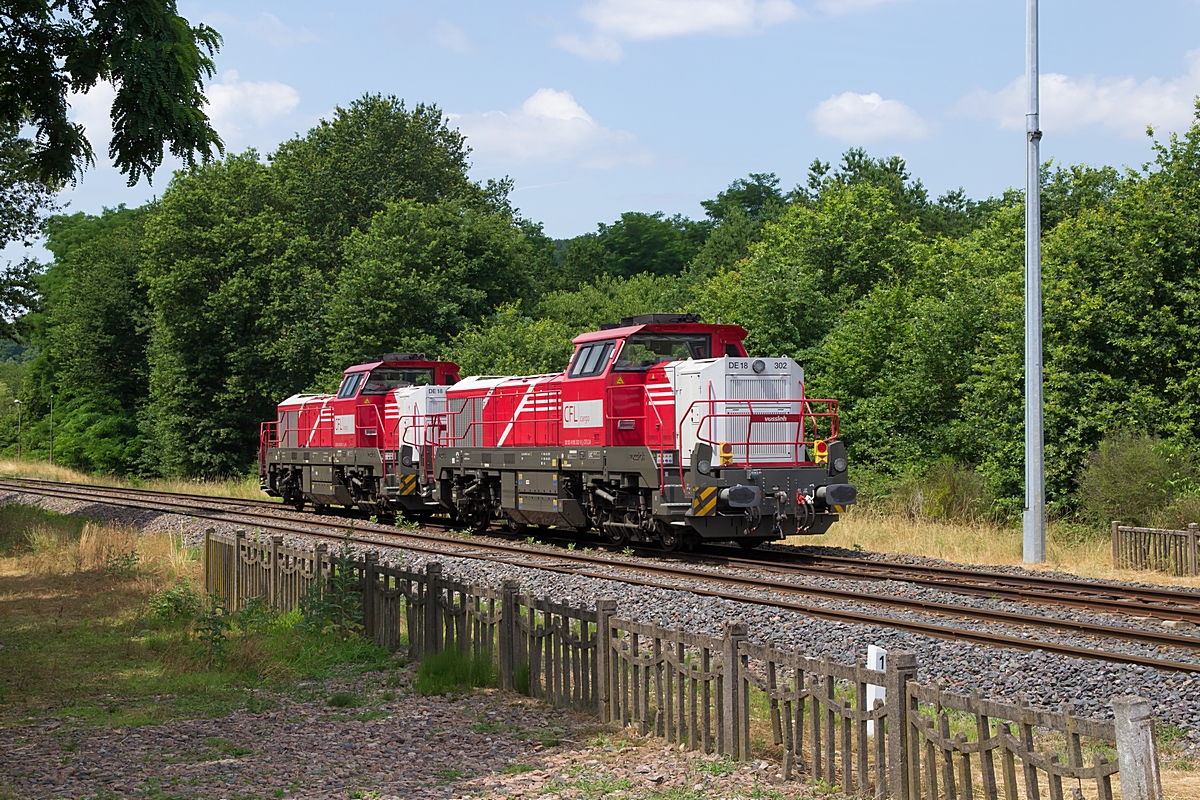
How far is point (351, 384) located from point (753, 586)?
16.8 meters

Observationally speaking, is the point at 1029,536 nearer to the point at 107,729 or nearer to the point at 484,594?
the point at 484,594

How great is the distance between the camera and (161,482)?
5088 centimetres

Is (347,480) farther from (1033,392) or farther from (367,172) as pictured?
(367,172)

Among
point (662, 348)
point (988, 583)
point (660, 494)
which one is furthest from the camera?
point (662, 348)

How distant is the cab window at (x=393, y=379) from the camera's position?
27844mm

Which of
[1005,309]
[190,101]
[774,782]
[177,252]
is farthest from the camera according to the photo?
[177,252]

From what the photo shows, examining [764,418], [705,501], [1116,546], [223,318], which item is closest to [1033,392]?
[1116,546]

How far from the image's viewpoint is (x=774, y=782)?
665cm

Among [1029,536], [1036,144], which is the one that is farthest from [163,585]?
[1036,144]

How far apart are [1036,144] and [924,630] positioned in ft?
34.6

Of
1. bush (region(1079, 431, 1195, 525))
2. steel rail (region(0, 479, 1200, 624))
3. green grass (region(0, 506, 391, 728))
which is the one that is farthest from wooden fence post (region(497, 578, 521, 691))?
bush (region(1079, 431, 1195, 525))

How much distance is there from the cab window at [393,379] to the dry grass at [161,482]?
1192cm

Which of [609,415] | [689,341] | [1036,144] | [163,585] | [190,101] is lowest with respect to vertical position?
[163,585]

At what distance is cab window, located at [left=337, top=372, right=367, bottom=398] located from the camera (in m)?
28.3
